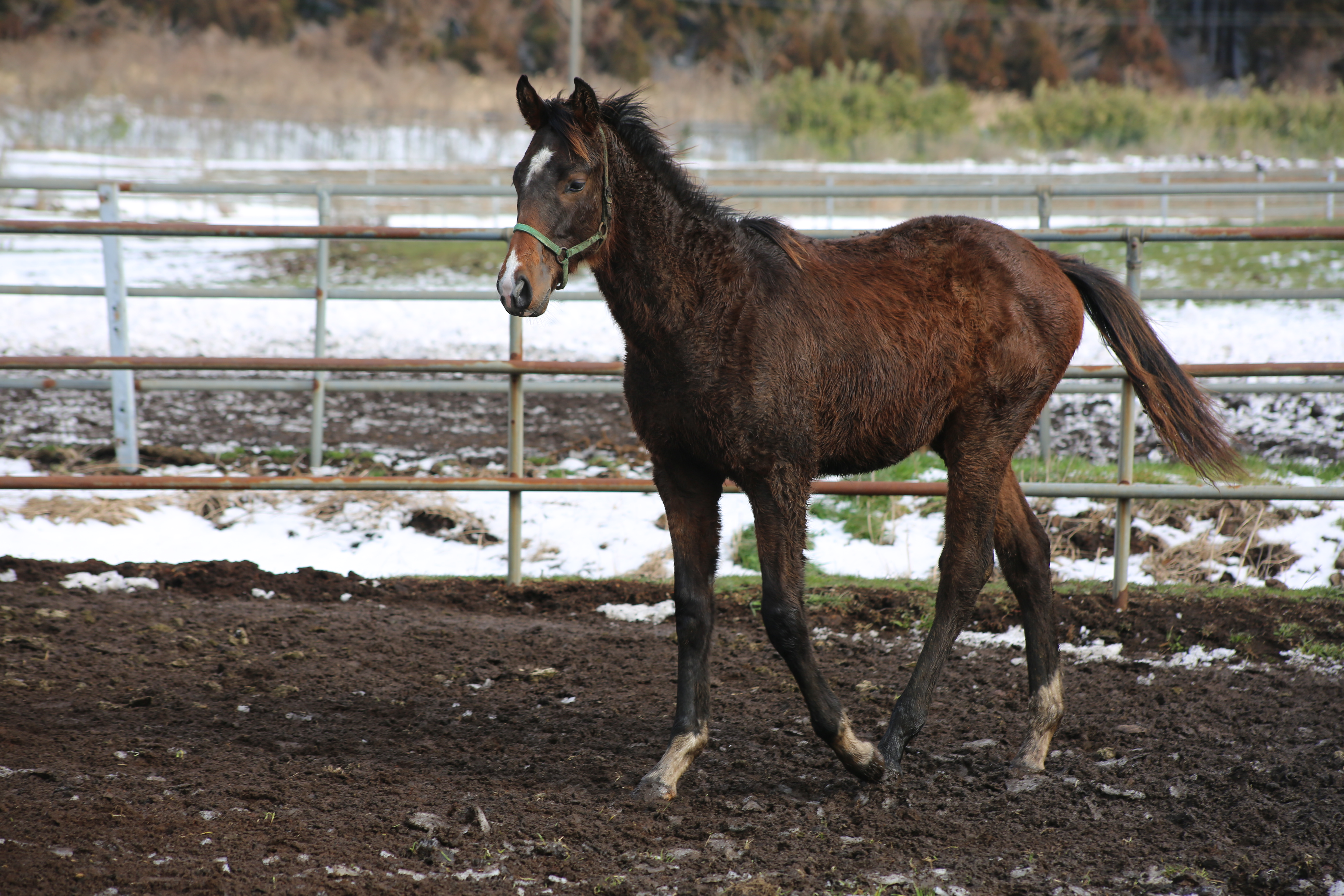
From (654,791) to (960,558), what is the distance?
48.6 inches

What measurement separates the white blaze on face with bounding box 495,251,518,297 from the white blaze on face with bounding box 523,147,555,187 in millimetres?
239

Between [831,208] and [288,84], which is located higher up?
[288,84]

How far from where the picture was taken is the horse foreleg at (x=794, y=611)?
2.98 metres

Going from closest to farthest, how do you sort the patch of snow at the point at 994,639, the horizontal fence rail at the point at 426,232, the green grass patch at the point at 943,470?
the patch of snow at the point at 994,639
the horizontal fence rail at the point at 426,232
the green grass patch at the point at 943,470

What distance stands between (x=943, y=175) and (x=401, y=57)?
22942 mm

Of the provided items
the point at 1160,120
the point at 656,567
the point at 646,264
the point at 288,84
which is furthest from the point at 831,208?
the point at 288,84

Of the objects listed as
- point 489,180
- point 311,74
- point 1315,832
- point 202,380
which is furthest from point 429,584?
point 311,74

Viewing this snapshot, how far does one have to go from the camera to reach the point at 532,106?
110 inches

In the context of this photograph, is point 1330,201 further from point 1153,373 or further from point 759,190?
point 1153,373

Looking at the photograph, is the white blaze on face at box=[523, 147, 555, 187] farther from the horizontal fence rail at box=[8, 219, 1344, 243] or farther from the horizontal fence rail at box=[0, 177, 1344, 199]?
the horizontal fence rail at box=[0, 177, 1344, 199]

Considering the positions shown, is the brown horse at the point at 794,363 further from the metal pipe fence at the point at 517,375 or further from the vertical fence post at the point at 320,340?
the vertical fence post at the point at 320,340

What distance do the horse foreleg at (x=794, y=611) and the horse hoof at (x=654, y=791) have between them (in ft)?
1.53

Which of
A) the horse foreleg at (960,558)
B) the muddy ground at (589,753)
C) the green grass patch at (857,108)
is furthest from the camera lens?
the green grass patch at (857,108)

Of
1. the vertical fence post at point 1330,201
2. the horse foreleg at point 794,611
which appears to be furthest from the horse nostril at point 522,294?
the vertical fence post at point 1330,201
